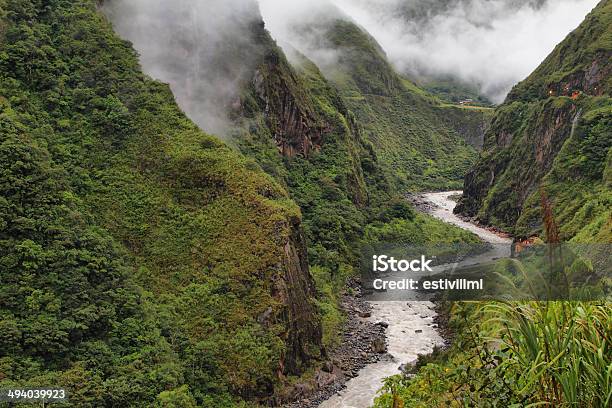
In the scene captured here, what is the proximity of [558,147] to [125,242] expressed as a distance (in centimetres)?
6369

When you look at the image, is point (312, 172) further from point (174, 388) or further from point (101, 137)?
point (174, 388)

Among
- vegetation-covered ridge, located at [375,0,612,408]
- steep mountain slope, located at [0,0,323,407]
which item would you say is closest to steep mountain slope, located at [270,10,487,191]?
vegetation-covered ridge, located at [375,0,612,408]

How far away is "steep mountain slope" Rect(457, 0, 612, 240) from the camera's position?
62.2 m

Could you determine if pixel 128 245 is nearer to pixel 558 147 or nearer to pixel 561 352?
pixel 561 352

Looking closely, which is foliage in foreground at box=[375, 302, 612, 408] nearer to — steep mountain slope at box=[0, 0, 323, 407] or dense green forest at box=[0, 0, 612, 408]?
dense green forest at box=[0, 0, 612, 408]

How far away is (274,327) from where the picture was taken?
1375 inches

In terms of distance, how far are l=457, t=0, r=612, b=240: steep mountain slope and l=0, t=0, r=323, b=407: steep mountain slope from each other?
26038mm

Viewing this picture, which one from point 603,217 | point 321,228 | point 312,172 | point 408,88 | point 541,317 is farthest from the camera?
point 408,88

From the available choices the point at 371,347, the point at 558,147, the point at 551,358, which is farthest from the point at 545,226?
the point at 558,147

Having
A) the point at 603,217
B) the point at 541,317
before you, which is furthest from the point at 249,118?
the point at 541,317

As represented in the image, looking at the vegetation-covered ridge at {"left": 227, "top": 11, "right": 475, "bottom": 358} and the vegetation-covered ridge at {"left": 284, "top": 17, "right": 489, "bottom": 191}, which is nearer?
the vegetation-covered ridge at {"left": 227, "top": 11, "right": 475, "bottom": 358}

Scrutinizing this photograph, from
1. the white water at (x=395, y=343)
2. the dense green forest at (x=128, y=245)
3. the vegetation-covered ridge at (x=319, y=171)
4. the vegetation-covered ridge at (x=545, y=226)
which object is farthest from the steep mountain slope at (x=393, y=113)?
the dense green forest at (x=128, y=245)

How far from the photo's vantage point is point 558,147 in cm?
7812

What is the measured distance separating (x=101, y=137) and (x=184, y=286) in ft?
44.1
